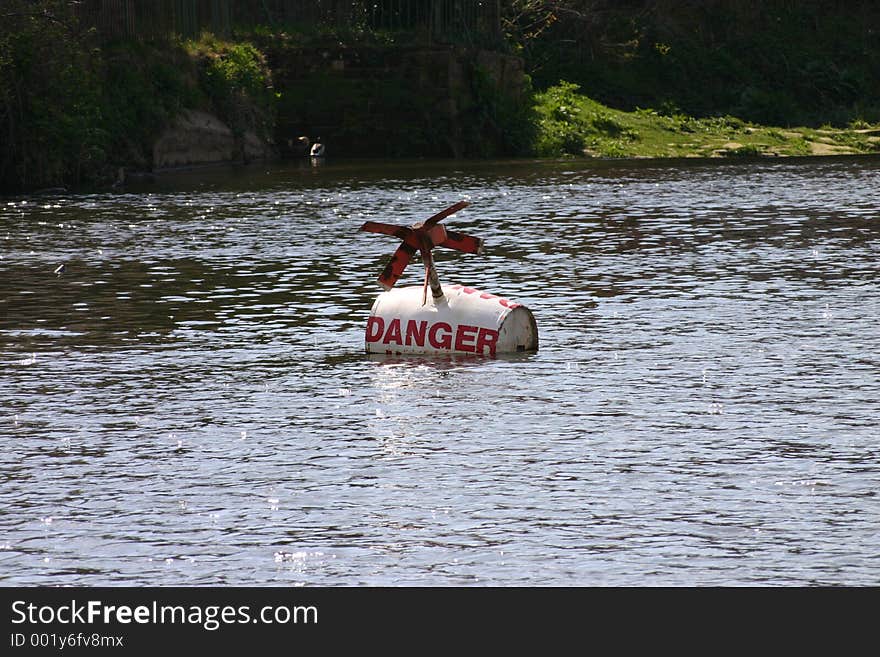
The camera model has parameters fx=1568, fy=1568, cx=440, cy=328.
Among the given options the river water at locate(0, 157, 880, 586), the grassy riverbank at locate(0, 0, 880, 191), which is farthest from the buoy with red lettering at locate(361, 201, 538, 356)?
the grassy riverbank at locate(0, 0, 880, 191)

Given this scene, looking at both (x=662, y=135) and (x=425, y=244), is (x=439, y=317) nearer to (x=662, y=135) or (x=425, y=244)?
(x=425, y=244)

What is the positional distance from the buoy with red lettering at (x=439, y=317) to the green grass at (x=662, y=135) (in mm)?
34272

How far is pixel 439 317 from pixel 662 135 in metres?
37.9

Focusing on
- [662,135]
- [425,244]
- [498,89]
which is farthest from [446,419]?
[662,135]

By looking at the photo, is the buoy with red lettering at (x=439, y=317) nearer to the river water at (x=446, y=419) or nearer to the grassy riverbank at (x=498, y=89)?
the river water at (x=446, y=419)

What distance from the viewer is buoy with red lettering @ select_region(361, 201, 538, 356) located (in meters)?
16.5

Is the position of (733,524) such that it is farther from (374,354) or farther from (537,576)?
(374,354)

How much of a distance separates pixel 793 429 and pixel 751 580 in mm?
3843

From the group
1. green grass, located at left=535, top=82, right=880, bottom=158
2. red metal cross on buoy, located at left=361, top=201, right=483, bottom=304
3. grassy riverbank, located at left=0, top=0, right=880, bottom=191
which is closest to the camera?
red metal cross on buoy, located at left=361, top=201, right=483, bottom=304

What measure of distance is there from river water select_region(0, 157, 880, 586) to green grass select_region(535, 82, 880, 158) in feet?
77.0

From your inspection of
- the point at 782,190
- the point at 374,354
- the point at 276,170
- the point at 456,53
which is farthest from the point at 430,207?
the point at 456,53

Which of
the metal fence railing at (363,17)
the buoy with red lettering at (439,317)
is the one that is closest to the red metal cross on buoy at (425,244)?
the buoy with red lettering at (439,317)

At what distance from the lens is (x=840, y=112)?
59.1 m

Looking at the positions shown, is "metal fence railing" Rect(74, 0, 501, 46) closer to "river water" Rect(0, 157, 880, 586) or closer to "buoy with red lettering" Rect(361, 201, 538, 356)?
"river water" Rect(0, 157, 880, 586)
